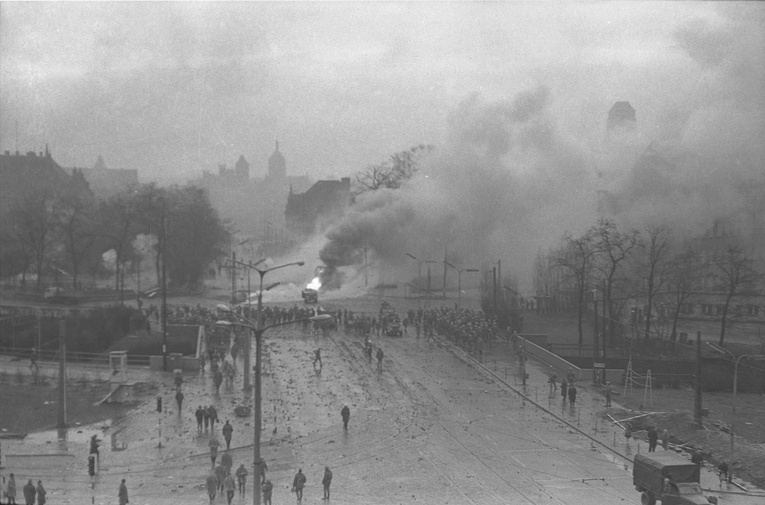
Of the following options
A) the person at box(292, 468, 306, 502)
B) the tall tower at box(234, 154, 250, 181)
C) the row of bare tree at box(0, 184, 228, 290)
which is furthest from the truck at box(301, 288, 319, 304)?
the tall tower at box(234, 154, 250, 181)

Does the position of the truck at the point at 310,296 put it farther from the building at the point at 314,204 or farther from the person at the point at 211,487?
the building at the point at 314,204

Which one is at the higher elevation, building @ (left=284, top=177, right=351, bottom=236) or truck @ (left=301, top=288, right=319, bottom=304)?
building @ (left=284, top=177, right=351, bottom=236)

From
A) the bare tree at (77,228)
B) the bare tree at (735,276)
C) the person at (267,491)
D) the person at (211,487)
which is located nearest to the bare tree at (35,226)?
the bare tree at (77,228)

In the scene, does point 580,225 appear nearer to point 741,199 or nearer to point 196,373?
point 741,199

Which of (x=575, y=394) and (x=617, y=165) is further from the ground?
→ (x=617, y=165)

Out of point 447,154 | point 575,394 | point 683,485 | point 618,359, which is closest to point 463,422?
point 575,394

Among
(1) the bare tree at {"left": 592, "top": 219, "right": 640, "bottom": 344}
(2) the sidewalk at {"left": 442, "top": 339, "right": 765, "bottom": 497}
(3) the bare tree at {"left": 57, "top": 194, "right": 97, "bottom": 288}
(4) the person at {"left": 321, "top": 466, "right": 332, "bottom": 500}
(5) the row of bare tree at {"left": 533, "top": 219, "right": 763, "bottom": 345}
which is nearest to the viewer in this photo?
(4) the person at {"left": 321, "top": 466, "right": 332, "bottom": 500}

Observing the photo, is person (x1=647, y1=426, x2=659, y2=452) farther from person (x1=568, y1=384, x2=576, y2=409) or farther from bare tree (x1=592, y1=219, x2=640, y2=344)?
bare tree (x1=592, y1=219, x2=640, y2=344)
